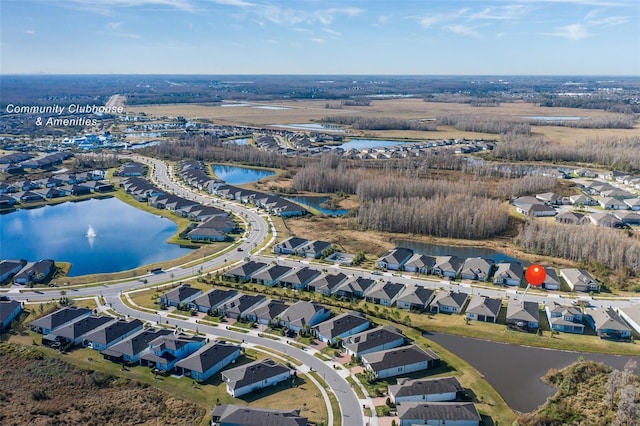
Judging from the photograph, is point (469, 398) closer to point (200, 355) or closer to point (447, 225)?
point (200, 355)

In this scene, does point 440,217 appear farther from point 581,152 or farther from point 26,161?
point 26,161

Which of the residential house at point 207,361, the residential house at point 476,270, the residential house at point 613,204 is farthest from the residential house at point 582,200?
the residential house at point 207,361

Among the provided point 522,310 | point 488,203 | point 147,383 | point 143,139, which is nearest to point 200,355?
point 147,383

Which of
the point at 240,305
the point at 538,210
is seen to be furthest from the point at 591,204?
the point at 240,305

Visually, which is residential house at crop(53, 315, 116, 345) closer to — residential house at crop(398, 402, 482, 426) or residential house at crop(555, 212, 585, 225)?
residential house at crop(398, 402, 482, 426)

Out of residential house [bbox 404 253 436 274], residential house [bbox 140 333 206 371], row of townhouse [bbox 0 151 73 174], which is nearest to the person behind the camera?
residential house [bbox 140 333 206 371]

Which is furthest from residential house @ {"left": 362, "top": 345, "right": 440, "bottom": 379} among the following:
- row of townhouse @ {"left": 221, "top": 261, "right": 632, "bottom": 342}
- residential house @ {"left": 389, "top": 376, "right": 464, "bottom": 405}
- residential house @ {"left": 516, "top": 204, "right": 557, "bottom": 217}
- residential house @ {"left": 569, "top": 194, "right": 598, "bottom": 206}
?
residential house @ {"left": 569, "top": 194, "right": 598, "bottom": 206}
